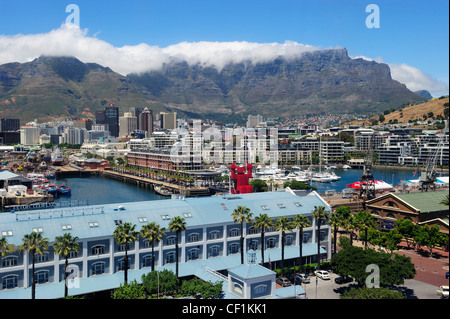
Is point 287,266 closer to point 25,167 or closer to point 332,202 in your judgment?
point 332,202

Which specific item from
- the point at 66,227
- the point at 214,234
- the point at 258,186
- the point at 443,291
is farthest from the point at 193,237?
the point at 258,186

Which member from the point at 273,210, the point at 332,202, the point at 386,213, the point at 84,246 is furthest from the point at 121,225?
the point at 332,202

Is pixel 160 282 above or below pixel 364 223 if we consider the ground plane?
below

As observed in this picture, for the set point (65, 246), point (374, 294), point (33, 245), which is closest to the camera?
point (374, 294)

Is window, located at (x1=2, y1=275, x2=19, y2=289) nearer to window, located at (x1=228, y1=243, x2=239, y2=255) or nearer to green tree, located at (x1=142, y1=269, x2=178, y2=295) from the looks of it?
→ green tree, located at (x1=142, y1=269, x2=178, y2=295)

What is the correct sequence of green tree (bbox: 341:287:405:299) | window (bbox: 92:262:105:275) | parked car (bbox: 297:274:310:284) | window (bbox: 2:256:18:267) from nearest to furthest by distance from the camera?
green tree (bbox: 341:287:405:299) < window (bbox: 2:256:18:267) < window (bbox: 92:262:105:275) < parked car (bbox: 297:274:310:284)

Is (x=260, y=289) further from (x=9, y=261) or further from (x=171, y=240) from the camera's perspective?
(x=9, y=261)

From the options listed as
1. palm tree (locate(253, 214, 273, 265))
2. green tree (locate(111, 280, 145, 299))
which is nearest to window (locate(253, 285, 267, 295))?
green tree (locate(111, 280, 145, 299))

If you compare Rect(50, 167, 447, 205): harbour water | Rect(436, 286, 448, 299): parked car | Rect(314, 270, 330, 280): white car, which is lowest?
Rect(50, 167, 447, 205): harbour water
